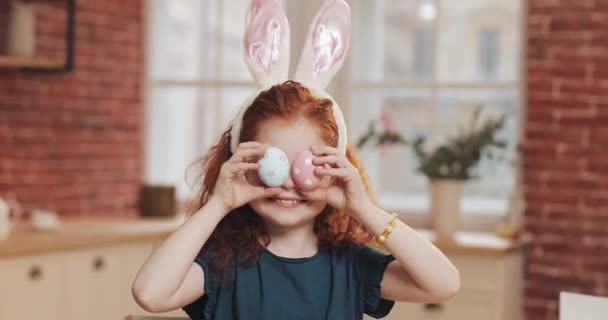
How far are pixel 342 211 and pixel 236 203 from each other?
223 mm

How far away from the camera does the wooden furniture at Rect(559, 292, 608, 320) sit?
1636 millimetres

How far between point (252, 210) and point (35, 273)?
1814 mm

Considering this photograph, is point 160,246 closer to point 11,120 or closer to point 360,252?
point 360,252

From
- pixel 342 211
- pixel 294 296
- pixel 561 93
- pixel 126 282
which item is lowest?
pixel 126 282

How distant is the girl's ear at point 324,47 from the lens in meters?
1.76

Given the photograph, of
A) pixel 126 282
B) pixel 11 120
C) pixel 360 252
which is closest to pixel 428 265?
pixel 360 252

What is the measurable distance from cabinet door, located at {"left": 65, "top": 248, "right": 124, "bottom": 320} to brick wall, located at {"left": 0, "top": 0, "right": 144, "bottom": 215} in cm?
62

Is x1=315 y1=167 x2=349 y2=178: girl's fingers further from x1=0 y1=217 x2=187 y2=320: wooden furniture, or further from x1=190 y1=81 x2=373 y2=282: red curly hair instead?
x1=0 y1=217 x2=187 y2=320: wooden furniture

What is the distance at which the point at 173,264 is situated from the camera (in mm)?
1585

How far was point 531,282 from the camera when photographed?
13.0 feet

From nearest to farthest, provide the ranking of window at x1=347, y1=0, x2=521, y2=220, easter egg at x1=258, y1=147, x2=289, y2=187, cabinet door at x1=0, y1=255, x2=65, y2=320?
easter egg at x1=258, y1=147, x2=289, y2=187
cabinet door at x1=0, y1=255, x2=65, y2=320
window at x1=347, y1=0, x2=521, y2=220

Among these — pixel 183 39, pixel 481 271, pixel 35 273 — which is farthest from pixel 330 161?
pixel 183 39

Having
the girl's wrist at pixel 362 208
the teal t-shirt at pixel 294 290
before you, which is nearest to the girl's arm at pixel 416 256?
the girl's wrist at pixel 362 208

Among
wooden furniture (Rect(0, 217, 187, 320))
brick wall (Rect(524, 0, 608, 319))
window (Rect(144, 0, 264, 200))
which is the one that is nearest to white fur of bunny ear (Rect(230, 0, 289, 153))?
wooden furniture (Rect(0, 217, 187, 320))
